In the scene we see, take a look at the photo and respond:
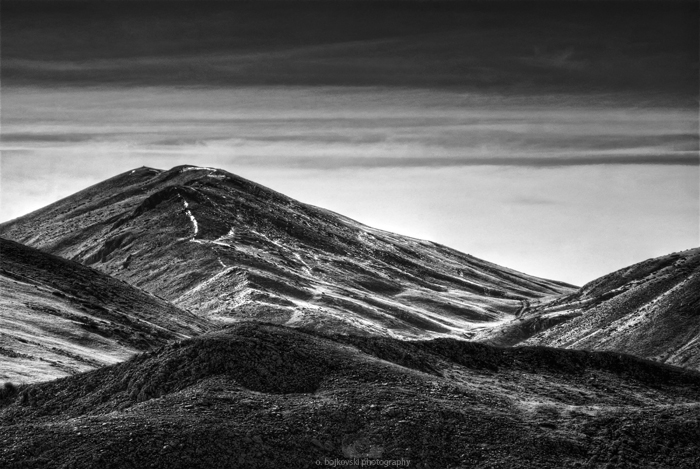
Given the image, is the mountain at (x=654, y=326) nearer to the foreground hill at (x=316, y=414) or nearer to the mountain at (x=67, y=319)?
the mountain at (x=67, y=319)

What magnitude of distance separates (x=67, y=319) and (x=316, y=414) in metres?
70.8

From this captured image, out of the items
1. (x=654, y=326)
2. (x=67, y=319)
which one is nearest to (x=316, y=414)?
(x=67, y=319)

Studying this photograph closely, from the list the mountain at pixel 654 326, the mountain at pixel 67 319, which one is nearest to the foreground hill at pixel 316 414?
the mountain at pixel 67 319

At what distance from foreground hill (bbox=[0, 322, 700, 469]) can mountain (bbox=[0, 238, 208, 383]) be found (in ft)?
75.5

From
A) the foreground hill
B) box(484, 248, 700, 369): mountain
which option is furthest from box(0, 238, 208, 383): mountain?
box(484, 248, 700, 369): mountain

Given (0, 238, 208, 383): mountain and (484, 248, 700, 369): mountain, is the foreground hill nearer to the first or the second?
(0, 238, 208, 383): mountain

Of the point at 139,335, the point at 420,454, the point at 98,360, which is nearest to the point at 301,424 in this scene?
the point at 420,454

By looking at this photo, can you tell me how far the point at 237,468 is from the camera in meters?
45.5

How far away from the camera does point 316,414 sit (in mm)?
49312

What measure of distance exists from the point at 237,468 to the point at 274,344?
11.7 meters

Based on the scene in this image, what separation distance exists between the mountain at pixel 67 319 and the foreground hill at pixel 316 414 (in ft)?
75.5

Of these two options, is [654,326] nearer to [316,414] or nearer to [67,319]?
[67,319]

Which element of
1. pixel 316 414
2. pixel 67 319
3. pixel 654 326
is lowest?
pixel 316 414

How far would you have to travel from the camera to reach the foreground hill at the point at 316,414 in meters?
46.3
